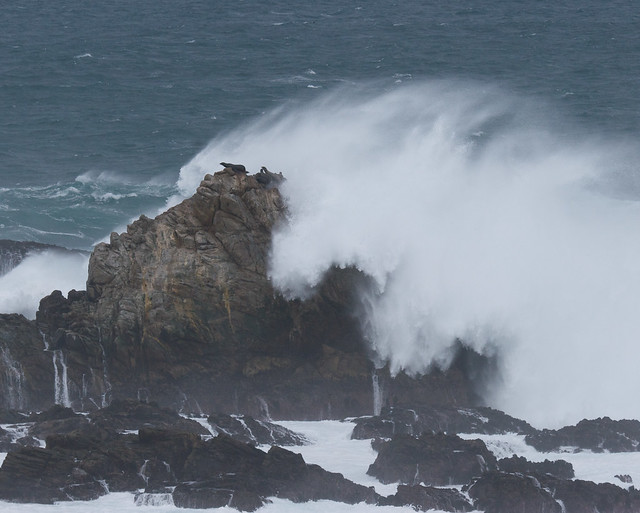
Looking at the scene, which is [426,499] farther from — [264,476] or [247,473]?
[247,473]

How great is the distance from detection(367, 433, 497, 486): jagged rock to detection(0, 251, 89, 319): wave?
21622mm

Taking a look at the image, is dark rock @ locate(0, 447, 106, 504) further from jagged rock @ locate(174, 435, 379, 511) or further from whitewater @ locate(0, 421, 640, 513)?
jagged rock @ locate(174, 435, 379, 511)

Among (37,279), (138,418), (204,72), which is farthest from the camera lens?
(204,72)

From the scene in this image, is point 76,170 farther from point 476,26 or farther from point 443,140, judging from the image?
point 476,26

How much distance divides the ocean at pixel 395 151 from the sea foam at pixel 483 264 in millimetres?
97

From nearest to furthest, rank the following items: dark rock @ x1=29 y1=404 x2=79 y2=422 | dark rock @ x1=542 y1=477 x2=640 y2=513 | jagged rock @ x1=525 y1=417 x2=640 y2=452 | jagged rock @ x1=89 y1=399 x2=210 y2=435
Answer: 1. dark rock @ x1=542 y1=477 x2=640 y2=513
2. jagged rock @ x1=89 y1=399 x2=210 y2=435
3. dark rock @ x1=29 y1=404 x2=79 y2=422
4. jagged rock @ x1=525 y1=417 x2=640 y2=452

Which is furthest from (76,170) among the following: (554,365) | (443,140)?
(554,365)

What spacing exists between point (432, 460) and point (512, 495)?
3.67 meters

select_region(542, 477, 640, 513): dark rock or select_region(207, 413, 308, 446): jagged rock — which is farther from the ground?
select_region(207, 413, 308, 446): jagged rock

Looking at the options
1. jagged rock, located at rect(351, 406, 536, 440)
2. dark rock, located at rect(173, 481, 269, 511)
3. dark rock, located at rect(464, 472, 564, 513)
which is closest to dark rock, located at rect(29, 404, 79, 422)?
dark rock, located at rect(173, 481, 269, 511)

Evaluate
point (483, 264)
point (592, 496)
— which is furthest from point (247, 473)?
point (483, 264)

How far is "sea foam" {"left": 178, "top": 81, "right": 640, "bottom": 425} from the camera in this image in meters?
52.2

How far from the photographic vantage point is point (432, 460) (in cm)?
4328

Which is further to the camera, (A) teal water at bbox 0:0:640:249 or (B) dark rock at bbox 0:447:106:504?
(A) teal water at bbox 0:0:640:249
